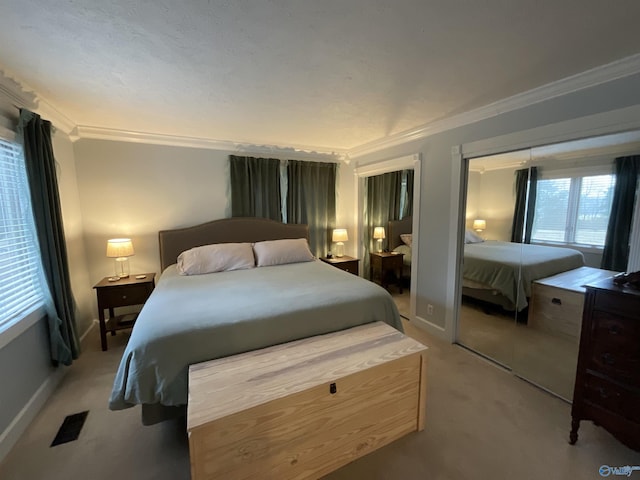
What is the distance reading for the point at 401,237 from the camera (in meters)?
4.55

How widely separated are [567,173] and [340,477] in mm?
2671

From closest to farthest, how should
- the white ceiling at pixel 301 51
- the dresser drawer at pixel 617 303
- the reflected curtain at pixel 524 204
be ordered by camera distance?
1. the white ceiling at pixel 301 51
2. the dresser drawer at pixel 617 303
3. the reflected curtain at pixel 524 204

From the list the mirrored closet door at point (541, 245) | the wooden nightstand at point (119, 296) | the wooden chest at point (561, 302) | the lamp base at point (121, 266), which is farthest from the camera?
the lamp base at point (121, 266)

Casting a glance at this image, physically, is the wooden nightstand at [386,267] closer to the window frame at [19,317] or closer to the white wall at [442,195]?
the white wall at [442,195]

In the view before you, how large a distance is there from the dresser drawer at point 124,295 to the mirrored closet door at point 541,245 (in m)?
3.44

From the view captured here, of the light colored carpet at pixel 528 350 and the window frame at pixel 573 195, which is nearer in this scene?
the window frame at pixel 573 195

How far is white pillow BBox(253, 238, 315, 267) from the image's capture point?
10.6 ft

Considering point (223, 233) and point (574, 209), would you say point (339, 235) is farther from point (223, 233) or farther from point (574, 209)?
point (574, 209)

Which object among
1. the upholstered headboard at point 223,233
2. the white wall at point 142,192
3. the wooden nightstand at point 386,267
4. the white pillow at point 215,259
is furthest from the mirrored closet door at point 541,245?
the white wall at point 142,192

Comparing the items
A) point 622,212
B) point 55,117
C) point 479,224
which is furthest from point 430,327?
point 55,117

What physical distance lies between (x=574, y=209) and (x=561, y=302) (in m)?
0.80

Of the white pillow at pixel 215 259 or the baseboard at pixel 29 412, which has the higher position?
the white pillow at pixel 215 259

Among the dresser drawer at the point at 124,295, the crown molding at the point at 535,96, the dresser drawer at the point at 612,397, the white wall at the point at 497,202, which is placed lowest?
the dresser drawer at the point at 612,397

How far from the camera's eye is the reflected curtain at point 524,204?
2.45 m
